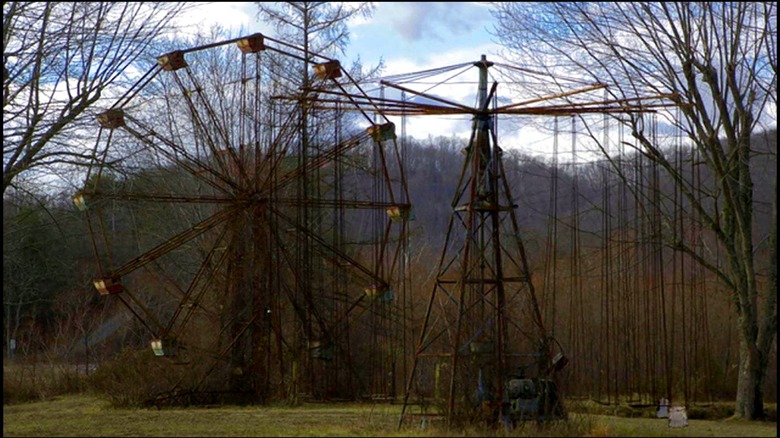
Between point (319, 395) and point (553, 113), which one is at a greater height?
point (553, 113)

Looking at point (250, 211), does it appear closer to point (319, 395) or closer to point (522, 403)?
point (319, 395)

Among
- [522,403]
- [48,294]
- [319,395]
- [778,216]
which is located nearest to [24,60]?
[319,395]

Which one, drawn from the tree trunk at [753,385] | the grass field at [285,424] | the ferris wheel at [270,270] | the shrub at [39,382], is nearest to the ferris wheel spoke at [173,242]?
the ferris wheel at [270,270]

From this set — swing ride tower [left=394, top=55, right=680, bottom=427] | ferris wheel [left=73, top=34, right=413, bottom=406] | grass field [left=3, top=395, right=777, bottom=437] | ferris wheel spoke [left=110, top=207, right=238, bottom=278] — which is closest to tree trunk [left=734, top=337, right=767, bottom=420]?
grass field [left=3, top=395, right=777, bottom=437]

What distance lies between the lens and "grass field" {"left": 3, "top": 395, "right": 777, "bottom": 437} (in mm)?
12820

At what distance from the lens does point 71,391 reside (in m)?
23.8

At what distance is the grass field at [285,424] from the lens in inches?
505

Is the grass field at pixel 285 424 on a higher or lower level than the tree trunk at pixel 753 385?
lower

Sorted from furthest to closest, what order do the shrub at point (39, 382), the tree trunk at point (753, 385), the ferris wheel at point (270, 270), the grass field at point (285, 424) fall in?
the shrub at point (39, 382), the ferris wheel at point (270, 270), the tree trunk at point (753, 385), the grass field at point (285, 424)

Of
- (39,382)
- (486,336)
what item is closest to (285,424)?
(486,336)

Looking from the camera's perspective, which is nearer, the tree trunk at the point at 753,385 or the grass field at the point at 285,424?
the grass field at the point at 285,424

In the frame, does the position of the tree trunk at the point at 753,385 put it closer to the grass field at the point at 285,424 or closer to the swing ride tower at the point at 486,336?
the grass field at the point at 285,424

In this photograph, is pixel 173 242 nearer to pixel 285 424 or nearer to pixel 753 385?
pixel 285 424

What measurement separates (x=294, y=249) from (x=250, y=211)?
7.70 ft
